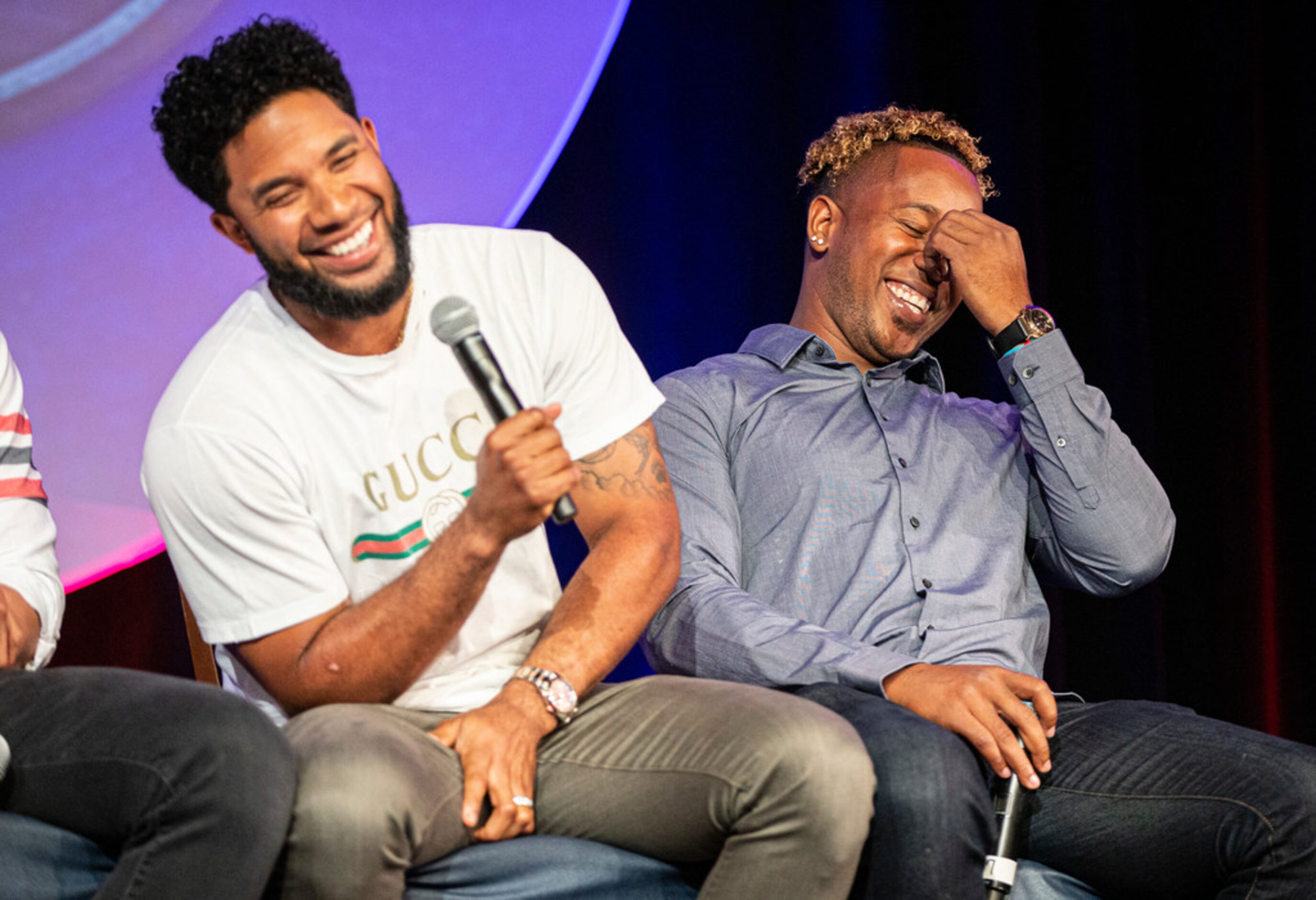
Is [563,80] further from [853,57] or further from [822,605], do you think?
[822,605]

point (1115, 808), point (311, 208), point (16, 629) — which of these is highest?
point (311, 208)

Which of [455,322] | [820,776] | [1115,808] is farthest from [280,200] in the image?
[1115,808]

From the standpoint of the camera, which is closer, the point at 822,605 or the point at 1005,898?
the point at 1005,898

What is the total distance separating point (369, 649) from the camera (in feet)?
4.80

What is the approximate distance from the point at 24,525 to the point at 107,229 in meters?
0.79

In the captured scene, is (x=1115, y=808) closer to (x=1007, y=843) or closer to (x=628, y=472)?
(x=1007, y=843)

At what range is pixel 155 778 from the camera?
4.09ft

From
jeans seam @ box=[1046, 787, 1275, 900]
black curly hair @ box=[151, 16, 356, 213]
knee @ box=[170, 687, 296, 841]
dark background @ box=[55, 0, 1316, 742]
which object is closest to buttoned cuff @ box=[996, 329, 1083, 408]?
jeans seam @ box=[1046, 787, 1275, 900]

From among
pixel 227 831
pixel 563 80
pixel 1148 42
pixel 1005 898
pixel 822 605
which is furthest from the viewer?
pixel 1148 42

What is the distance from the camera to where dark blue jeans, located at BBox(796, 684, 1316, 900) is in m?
1.48

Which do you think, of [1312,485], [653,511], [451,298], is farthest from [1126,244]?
[451,298]

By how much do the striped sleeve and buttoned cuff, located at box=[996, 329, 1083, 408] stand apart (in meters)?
1.41

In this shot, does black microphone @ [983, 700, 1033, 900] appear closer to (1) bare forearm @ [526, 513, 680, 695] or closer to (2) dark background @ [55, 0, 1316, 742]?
(1) bare forearm @ [526, 513, 680, 695]

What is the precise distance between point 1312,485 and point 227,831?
223 cm
